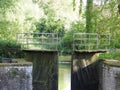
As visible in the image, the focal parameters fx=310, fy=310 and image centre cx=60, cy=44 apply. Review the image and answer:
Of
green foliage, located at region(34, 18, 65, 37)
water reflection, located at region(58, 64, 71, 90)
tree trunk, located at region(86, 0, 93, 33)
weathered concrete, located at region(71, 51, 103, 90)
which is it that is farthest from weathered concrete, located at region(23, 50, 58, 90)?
green foliage, located at region(34, 18, 65, 37)

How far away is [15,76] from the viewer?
33.2 ft

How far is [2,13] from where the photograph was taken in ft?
63.3

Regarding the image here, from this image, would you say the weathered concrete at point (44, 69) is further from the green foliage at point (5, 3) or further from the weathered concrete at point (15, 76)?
the green foliage at point (5, 3)

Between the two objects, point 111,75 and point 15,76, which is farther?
point 15,76

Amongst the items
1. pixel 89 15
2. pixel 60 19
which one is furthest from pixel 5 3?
pixel 60 19

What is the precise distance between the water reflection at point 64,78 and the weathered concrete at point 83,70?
3.51 metres

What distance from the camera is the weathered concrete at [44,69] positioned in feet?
46.2

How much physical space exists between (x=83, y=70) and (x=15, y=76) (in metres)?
5.43

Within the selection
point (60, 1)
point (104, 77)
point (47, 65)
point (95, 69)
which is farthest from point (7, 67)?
point (60, 1)

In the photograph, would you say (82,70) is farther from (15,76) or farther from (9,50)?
(15,76)

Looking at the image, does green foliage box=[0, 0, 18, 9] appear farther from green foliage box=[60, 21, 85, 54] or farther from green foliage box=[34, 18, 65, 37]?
green foliage box=[34, 18, 65, 37]

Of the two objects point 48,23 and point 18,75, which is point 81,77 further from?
point 48,23

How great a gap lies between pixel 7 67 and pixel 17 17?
14.7 metres

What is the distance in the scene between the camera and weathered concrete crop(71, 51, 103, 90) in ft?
48.5
